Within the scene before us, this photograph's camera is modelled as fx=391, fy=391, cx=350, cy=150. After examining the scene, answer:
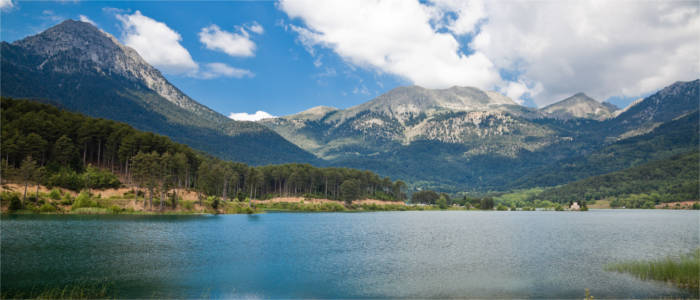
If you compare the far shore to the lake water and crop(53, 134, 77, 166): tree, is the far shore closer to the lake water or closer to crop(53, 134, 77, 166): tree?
crop(53, 134, 77, 166): tree

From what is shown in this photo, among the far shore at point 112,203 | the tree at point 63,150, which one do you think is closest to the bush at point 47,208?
the far shore at point 112,203

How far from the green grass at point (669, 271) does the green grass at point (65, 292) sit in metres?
49.3

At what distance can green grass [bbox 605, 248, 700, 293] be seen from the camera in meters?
36.4

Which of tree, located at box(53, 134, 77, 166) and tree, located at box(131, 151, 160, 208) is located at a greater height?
tree, located at box(53, 134, 77, 166)

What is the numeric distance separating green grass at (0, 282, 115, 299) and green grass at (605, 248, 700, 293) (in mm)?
49258

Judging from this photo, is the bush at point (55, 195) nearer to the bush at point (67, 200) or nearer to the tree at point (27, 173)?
the bush at point (67, 200)

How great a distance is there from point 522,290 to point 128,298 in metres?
31.9

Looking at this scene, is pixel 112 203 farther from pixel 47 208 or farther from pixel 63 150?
pixel 63 150

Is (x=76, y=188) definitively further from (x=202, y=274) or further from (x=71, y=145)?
(x=202, y=274)

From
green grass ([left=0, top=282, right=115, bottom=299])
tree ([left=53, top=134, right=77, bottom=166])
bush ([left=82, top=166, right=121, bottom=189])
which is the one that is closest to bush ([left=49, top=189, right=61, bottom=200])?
bush ([left=82, top=166, right=121, bottom=189])

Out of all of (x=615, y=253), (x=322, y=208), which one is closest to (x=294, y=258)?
(x=615, y=253)

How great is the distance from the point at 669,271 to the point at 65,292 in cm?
5429

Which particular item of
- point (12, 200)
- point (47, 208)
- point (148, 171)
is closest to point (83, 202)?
point (47, 208)

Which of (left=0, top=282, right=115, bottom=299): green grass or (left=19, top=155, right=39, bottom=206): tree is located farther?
(left=19, top=155, right=39, bottom=206): tree
